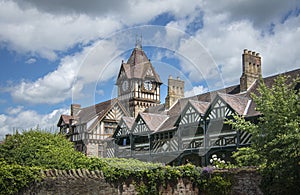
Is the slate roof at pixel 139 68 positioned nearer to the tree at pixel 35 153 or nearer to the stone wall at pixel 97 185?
the stone wall at pixel 97 185

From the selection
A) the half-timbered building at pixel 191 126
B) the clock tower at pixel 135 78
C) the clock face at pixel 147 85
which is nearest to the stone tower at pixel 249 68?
the half-timbered building at pixel 191 126

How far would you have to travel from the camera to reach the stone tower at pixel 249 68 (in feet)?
93.8

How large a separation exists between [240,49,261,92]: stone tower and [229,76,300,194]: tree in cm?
1363

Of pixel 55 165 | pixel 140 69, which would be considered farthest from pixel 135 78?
pixel 55 165

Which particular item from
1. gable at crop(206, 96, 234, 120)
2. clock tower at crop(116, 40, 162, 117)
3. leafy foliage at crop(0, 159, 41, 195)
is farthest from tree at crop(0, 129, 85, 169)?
gable at crop(206, 96, 234, 120)

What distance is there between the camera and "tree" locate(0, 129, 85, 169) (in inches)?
532

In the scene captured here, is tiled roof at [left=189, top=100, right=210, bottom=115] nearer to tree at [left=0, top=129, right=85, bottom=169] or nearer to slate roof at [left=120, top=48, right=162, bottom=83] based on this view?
tree at [left=0, top=129, right=85, bottom=169]

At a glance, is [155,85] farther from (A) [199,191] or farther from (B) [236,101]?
(B) [236,101]

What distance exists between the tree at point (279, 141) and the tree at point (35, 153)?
6.80m

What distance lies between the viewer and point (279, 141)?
12977 mm

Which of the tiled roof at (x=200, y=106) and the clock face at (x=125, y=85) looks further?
the tiled roof at (x=200, y=106)

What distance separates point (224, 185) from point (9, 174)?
8926mm

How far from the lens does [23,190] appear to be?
1261 centimetres

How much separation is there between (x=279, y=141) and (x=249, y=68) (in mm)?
16787
